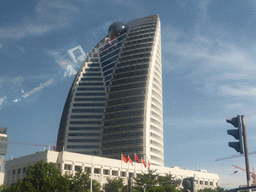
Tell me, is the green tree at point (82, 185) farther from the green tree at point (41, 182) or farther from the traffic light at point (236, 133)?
the traffic light at point (236, 133)

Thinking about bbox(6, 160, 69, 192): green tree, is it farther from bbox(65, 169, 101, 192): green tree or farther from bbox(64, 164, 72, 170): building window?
bbox(64, 164, 72, 170): building window

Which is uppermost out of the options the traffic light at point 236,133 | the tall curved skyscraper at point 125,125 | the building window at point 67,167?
the tall curved skyscraper at point 125,125

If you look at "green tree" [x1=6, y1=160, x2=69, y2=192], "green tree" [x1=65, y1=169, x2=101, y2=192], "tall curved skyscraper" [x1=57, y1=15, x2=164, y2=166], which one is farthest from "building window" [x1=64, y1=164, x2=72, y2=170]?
"tall curved skyscraper" [x1=57, y1=15, x2=164, y2=166]

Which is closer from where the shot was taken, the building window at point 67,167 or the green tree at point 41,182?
the green tree at point 41,182

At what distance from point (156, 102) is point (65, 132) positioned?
61.0 m

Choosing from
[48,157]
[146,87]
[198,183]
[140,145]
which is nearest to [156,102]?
[146,87]

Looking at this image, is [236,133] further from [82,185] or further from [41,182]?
[41,182]

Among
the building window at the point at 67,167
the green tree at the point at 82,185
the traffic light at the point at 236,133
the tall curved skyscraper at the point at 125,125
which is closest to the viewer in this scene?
the traffic light at the point at 236,133

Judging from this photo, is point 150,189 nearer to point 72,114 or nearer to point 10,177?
point 10,177

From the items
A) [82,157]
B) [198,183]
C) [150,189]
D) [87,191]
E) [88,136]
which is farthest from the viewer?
[88,136]

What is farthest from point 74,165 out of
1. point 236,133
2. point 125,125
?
point 236,133

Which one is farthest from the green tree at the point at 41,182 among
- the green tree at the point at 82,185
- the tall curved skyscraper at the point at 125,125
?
the tall curved skyscraper at the point at 125,125

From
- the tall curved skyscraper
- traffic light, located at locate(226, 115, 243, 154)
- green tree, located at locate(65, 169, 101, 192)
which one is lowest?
green tree, located at locate(65, 169, 101, 192)

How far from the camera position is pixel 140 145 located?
17475 centimetres
